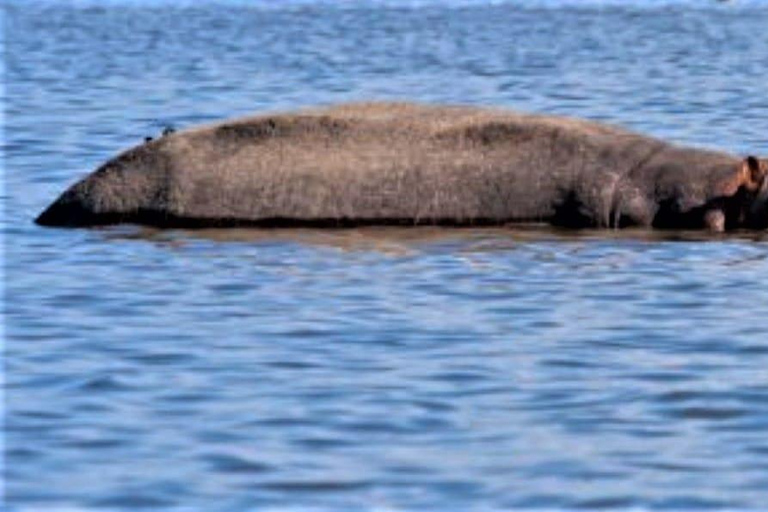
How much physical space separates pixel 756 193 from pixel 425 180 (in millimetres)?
1890

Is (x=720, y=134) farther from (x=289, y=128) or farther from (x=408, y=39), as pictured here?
(x=408, y=39)

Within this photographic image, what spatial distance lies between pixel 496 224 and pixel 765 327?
3.34 m

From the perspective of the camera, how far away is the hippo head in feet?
45.5

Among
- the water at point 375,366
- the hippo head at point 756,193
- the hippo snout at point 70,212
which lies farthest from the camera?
the hippo snout at point 70,212

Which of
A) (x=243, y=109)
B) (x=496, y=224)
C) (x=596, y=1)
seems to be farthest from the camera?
(x=596, y=1)

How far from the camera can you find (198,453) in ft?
27.5

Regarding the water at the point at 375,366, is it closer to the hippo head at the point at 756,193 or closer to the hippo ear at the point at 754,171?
the hippo head at the point at 756,193

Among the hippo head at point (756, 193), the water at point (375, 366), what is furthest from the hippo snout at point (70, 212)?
the hippo head at point (756, 193)

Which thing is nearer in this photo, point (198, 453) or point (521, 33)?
point (198, 453)

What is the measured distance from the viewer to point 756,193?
13.9 m

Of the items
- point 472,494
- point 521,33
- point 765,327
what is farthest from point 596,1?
point 472,494

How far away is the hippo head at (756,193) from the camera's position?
1388cm

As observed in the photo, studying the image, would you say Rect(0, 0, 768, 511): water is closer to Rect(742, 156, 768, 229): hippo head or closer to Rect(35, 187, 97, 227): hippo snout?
Rect(35, 187, 97, 227): hippo snout

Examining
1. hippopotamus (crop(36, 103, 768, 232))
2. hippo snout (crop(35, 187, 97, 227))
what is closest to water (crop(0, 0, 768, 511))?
hippo snout (crop(35, 187, 97, 227))
